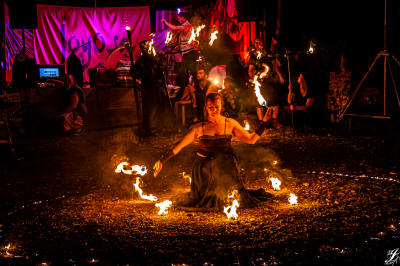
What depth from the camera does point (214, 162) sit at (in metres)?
6.03

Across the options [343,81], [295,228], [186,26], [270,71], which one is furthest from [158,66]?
[295,228]

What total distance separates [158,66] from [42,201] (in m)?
7.08

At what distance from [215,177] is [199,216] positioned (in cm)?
65

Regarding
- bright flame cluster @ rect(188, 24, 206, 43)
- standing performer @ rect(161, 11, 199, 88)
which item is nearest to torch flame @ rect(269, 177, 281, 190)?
bright flame cluster @ rect(188, 24, 206, 43)

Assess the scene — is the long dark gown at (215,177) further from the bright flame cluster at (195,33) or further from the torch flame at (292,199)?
the bright flame cluster at (195,33)

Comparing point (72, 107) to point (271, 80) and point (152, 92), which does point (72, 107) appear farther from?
point (271, 80)

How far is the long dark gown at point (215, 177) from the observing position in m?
5.97

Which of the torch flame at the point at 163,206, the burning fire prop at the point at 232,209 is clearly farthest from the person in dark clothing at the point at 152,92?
the burning fire prop at the point at 232,209

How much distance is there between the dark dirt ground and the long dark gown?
25cm

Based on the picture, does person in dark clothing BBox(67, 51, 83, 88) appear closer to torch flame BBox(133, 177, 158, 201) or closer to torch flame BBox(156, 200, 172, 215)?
torch flame BBox(133, 177, 158, 201)

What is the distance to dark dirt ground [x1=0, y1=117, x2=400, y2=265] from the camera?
4477 mm

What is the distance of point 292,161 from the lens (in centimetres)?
895

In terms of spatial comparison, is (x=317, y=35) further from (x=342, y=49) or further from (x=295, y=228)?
(x=295, y=228)

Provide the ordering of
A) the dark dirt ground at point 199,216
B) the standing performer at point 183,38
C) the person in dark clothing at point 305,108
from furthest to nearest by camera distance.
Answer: the standing performer at point 183,38 < the person in dark clothing at point 305,108 < the dark dirt ground at point 199,216
